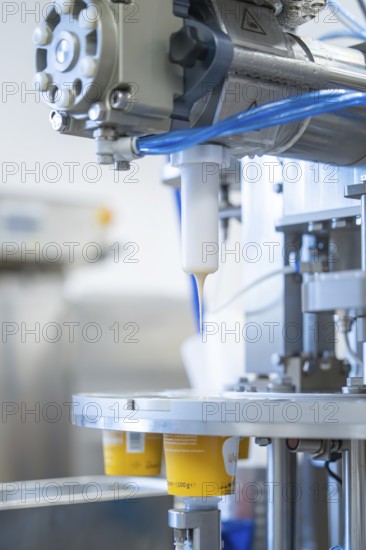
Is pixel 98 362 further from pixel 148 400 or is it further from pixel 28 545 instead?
pixel 148 400

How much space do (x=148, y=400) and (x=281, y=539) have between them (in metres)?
0.22

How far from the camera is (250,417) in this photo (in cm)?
65

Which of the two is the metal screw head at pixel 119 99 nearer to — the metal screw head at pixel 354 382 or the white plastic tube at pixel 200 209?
the white plastic tube at pixel 200 209

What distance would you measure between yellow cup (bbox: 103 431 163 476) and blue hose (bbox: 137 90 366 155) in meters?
0.32

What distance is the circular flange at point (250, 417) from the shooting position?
0.63 m

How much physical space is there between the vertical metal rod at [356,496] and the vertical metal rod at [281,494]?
0.08 meters

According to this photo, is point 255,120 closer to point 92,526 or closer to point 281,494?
point 281,494

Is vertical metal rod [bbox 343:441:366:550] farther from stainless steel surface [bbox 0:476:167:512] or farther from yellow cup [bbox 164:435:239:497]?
stainless steel surface [bbox 0:476:167:512]

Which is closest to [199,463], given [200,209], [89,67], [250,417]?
[250,417]

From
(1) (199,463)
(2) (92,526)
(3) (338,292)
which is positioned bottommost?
(2) (92,526)

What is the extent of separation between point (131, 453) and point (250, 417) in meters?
0.25

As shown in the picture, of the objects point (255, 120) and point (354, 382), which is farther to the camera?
point (354, 382)

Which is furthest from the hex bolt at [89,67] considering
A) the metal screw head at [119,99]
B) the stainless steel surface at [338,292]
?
the stainless steel surface at [338,292]

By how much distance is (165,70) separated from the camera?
68 cm
